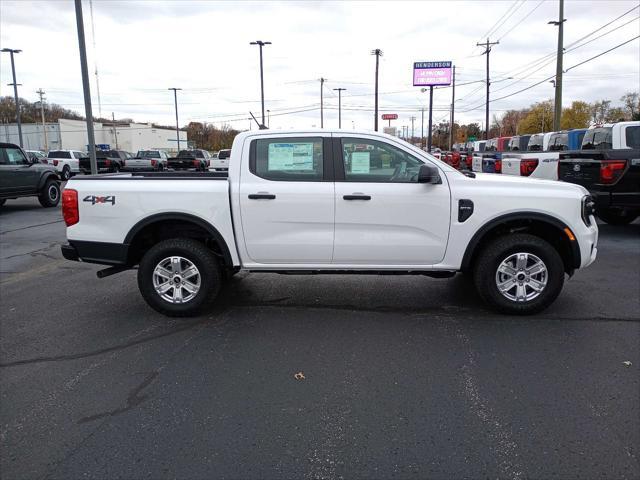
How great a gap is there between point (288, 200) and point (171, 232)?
53.9 inches

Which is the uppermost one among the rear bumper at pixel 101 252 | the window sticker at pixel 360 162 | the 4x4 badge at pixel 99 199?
the window sticker at pixel 360 162

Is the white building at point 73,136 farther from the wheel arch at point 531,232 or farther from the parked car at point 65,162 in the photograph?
the wheel arch at point 531,232

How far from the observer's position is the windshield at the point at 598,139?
1024 centimetres

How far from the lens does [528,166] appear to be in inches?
496

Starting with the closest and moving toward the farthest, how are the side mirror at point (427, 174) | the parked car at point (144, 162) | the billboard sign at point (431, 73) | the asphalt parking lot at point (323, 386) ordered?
the asphalt parking lot at point (323, 386) < the side mirror at point (427, 174) < the parked car at point (144, 162) < the billboard sign at point (431, 73)

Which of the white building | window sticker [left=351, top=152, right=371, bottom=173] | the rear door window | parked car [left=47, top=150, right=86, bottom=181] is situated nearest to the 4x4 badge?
the rear door window

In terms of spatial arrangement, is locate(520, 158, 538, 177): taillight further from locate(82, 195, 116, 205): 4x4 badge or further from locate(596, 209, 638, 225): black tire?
locate(82, 195, 116, 205): 4x4 badge

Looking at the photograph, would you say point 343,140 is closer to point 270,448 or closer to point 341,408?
point 341,408

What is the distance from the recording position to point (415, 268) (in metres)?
5.15

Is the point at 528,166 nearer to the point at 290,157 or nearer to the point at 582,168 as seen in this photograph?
the point at 582,168

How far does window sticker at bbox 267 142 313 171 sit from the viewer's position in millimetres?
5098

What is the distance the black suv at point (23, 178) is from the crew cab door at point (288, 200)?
39.3 feet

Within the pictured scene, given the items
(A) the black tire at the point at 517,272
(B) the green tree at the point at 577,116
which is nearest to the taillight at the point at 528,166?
(A) the black tire at the point at 517,272

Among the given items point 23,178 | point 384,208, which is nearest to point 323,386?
point 384,208
